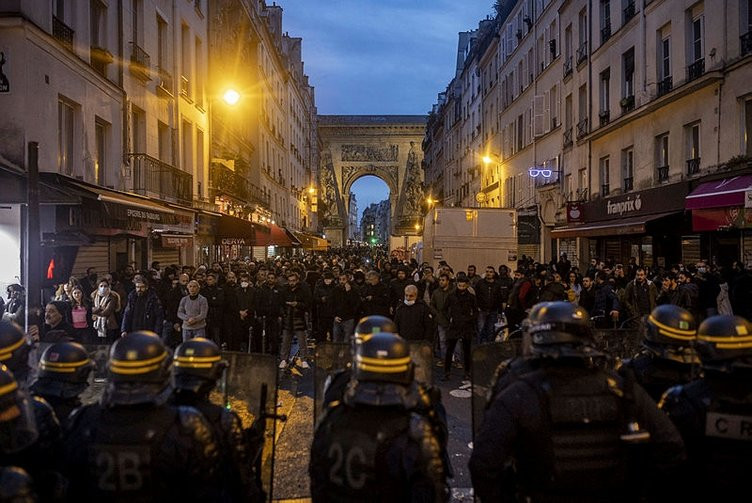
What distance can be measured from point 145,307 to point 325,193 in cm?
7830

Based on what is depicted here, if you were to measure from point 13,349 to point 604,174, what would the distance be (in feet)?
71.0

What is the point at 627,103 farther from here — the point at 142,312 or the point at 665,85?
the point at 142,312

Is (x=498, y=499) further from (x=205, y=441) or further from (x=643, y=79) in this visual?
(x=643, y=79)

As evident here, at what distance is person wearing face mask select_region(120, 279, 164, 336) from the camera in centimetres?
991

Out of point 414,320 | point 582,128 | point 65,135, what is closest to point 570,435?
point 414,320

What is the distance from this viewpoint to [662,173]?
59.2 feet

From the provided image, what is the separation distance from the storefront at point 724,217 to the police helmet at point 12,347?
11.8m

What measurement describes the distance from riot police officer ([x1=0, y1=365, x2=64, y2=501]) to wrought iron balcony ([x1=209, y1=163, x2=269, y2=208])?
72.4ft

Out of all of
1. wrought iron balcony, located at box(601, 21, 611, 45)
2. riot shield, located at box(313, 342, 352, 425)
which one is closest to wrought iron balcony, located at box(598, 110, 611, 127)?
wrought iron balcony, located at box(601, 21, 611, 45)

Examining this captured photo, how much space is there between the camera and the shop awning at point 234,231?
68.6 ft

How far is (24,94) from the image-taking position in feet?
37.5

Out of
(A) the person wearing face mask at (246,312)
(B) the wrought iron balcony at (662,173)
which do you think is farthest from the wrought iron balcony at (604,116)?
(A) the person wearing face mask at (246,312)

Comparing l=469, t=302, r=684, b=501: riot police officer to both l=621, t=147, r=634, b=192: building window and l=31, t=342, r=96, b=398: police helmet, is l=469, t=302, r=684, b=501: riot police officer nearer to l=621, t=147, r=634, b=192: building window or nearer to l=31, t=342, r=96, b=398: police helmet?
l=31, t=342, r=96, b=398: police helmet

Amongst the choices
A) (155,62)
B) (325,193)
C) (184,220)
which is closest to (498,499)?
(184,220)
